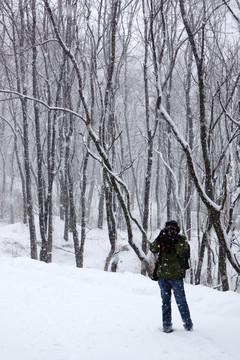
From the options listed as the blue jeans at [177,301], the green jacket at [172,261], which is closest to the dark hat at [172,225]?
the green jacket at [172,261]

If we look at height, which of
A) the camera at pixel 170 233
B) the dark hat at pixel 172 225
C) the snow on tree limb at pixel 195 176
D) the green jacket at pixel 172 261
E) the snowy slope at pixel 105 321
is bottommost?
the snowy slope at pixel 105 321

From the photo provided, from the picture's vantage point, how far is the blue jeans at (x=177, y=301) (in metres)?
4.19

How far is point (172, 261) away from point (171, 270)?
118 millimetres

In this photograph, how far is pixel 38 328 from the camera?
420 centimetres

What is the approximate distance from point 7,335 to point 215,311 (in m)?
3.01

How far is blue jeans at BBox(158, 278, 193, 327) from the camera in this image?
13.7 ft

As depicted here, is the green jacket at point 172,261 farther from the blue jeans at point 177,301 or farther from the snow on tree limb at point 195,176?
the snow on tree limb at point 195,176

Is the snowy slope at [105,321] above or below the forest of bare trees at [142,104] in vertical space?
below

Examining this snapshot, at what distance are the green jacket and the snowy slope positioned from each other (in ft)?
2.45

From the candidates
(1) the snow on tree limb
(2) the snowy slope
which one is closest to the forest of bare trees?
(1) the snow on tree limb

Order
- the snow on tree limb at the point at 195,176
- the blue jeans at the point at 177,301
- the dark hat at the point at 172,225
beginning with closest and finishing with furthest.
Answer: the blue jeans at the point at 177,301 → the dark hat at the point at 172,225 → the snow on tree limb at the point at 195,176

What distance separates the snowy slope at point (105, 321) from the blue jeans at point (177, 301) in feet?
0.57

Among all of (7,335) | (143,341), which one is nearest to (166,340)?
(143,341)

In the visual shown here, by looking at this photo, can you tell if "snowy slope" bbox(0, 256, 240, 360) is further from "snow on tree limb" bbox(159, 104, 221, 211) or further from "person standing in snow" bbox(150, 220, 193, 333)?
"snow on tree limb" bbox(159, 104, 221, 211)
